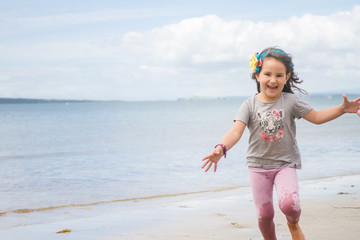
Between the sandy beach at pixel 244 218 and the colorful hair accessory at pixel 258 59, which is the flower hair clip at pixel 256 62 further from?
the sandy beach at pixel 244 218

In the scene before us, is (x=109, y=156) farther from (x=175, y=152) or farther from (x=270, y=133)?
(x=270, y=133)

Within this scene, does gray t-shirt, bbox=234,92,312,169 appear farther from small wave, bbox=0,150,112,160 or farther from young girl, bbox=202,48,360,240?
small wave, bbox=0,150,112,160

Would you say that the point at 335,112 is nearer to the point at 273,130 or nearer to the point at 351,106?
the point at 351,106

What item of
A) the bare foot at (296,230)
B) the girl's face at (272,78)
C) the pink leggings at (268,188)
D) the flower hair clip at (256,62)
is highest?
the flower hair clip at (256,62)

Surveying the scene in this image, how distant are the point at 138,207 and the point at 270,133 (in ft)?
11.7

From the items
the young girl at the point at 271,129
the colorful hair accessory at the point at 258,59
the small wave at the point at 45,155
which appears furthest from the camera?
the small wave at the point at 45,155

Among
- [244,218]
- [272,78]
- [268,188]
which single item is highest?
[272,78]

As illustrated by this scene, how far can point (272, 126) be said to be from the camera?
3.69m

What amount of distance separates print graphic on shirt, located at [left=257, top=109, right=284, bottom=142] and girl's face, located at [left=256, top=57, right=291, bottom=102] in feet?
0.55

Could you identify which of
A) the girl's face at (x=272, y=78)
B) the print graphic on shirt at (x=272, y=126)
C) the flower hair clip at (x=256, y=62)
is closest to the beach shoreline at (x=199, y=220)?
the print graphic on shirt at (x=272, y=126)

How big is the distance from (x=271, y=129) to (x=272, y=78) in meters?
0.42

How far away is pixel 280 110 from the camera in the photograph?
3738mm

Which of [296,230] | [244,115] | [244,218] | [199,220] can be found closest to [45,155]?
[199,220]

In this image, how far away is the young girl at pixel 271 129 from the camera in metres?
3.67
